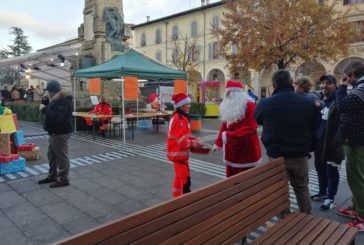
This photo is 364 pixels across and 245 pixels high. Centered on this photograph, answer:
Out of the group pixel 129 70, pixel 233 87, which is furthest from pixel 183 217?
pixel 129 70

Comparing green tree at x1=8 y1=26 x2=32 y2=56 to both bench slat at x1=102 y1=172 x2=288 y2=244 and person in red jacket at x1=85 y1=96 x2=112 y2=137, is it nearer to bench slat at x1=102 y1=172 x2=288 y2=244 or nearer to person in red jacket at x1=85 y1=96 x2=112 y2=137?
person in red jacket at x1=85 y1=96 x2=112 y2=137

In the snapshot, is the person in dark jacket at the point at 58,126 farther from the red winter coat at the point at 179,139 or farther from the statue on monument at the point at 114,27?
the statue on monument at the point at 114,27

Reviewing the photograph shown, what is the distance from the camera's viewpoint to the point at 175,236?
199 cm

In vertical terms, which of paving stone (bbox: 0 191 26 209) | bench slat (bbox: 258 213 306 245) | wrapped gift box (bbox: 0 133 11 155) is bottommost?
paving stone (bbox: 0 191 26 209)

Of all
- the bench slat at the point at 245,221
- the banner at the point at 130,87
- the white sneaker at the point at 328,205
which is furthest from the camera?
the banner at the point at 130,87

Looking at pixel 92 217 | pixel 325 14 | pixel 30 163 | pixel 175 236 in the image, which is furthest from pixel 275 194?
pixel 325 14

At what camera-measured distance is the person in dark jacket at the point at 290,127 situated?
3.39 m

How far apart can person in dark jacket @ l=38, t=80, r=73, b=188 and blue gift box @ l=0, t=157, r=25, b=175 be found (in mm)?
1160

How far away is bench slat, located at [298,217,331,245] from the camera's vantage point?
2.63 meters

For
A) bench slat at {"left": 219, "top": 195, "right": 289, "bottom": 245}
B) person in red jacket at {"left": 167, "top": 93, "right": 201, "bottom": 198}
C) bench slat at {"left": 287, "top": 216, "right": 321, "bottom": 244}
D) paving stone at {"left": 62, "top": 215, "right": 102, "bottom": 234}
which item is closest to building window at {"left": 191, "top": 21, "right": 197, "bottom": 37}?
person in red jacket at {"left": 167, "top": 93, "right": 201, "bottom": 198}

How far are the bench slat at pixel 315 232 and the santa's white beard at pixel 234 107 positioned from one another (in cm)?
143

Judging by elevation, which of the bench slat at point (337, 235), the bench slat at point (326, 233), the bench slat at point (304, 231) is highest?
the bench slat at point (304, 231)

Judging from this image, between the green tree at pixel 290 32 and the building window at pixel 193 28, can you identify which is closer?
the green tree at pixel 290 32

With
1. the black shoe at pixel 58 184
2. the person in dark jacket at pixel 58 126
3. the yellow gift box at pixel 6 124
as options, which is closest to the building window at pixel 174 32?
the yellow gift box at pixel 6 124
